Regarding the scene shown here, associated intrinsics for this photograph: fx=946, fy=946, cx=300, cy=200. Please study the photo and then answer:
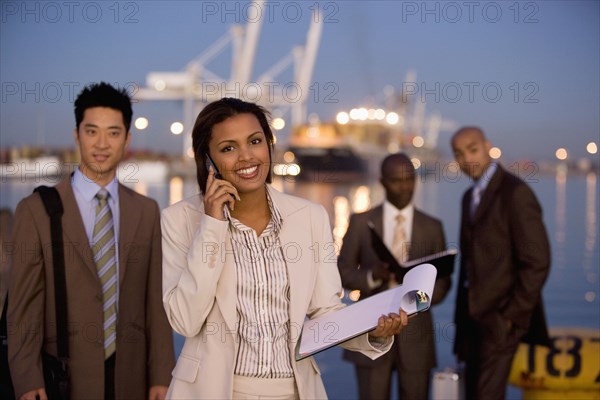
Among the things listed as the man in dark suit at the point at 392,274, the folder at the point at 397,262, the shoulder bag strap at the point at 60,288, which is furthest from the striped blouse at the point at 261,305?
the man in dark suit at the point at 392,274

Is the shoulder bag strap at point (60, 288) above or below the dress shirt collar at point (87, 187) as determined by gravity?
below

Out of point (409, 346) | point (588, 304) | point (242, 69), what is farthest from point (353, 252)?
point (242, 69)

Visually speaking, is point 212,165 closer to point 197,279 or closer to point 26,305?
point 197,279

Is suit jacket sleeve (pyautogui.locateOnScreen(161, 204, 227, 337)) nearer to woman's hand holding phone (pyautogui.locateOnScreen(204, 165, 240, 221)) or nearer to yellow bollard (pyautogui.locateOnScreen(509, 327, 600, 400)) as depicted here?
woman's hand holding phone (pyautogui.locateOnScreen(204, 165, 240, 221))

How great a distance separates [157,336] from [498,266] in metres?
1.83

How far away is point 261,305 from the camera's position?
7.68 feet

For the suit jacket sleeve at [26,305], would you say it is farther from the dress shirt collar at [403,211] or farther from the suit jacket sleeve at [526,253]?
the suit jacket sleeve at [526,253]

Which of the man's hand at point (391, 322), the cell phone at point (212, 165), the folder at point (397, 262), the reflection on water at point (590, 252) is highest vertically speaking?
the cell phone at point (212, 165)

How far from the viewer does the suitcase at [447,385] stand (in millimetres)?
4434

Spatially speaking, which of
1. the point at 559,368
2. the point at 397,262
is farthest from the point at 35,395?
the point at 559,368

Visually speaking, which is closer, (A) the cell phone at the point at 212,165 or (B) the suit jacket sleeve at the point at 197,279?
(B) the suit jacket sleeve at the point at 197,279

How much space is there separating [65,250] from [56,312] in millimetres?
200

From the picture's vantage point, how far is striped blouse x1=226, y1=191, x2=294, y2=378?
2.30 meters

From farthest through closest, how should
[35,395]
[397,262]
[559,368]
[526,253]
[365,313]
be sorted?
[559,368], [526,253], [397,262], [35,395], [365,313]
